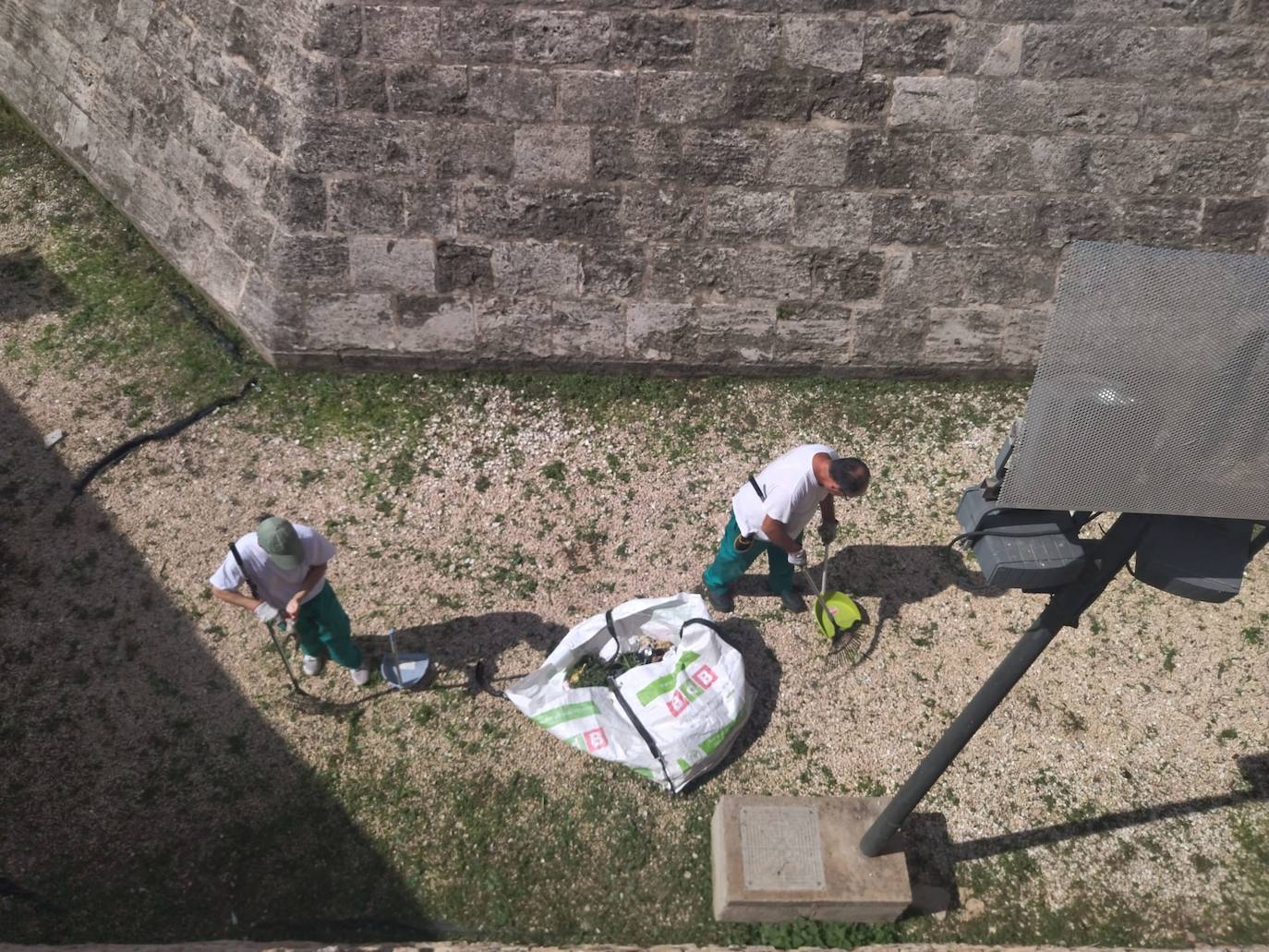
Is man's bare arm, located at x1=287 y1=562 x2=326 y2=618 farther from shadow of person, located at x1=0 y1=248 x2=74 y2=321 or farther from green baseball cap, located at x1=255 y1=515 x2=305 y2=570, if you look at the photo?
shadow of person, located at x1=0 y1=248 x2=74 y2=321

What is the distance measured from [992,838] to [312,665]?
3.77 m

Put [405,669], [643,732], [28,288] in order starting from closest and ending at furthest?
[643,732] < [405,669] < [28,288]

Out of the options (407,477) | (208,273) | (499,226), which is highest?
(499,226)

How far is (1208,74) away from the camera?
20.4 ft

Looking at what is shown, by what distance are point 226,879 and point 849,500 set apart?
14.2ft

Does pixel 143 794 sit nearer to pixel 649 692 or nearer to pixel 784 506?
pixel 649 692

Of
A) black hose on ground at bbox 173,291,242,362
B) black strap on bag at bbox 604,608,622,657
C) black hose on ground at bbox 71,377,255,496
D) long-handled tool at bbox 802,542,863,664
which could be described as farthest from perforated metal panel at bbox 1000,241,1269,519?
black hose on ground at bbox 173,291,242,362

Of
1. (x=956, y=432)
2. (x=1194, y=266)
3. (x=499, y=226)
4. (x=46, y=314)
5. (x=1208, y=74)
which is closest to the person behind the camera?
(x=1194, y=266)

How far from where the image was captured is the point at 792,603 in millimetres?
6113

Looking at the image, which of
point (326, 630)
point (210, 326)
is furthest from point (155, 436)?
point (326, 630)

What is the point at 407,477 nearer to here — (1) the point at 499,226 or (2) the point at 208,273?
(1) the point at 499,226

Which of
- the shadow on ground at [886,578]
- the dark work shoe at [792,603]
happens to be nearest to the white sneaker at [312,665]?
the shadow on ground at [886,578]

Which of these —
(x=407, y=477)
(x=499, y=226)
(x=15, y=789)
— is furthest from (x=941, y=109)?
(x=15, y=789)

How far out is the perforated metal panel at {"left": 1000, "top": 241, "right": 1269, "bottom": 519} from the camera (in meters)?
2.95
